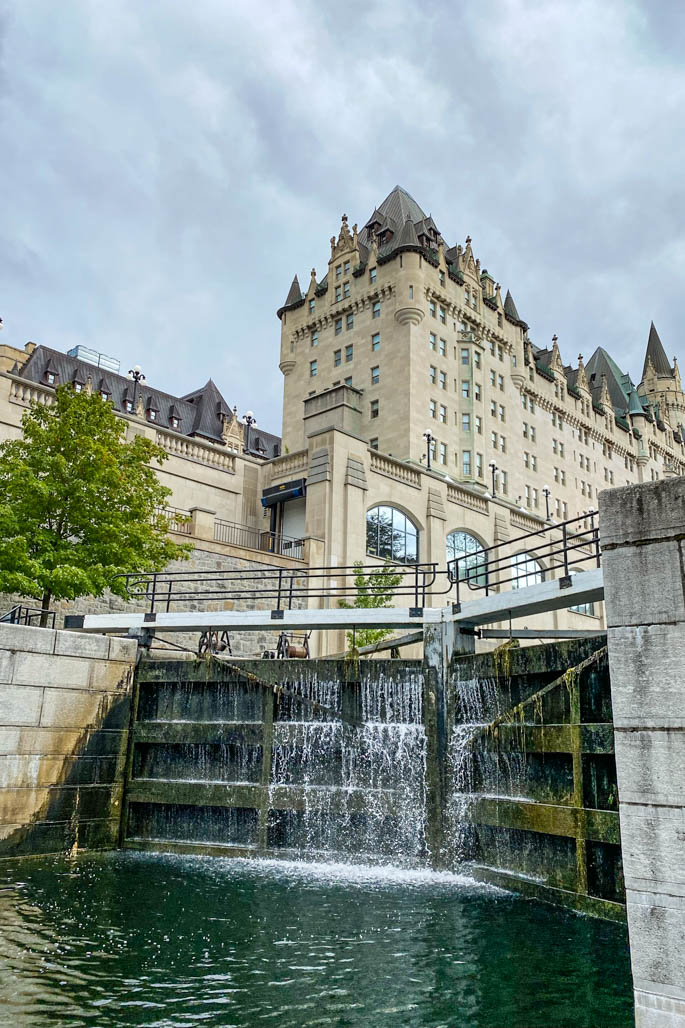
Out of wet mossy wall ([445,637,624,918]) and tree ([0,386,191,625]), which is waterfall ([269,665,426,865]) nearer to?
wet mossy wall ([445,637,624,918])

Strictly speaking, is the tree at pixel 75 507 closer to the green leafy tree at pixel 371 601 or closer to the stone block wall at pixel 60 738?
the stone block wall at pixel 60 738

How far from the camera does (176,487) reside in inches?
1606

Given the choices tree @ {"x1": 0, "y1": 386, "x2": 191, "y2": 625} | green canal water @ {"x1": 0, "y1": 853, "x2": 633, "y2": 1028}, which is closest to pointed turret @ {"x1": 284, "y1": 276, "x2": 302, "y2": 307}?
tree @ {"x1": 0, "y1": 386, "x2": 191, "y2": 625}

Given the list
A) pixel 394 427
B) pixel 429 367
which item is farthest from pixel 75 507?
pixel 429 367

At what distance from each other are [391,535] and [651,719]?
38347 millimetres

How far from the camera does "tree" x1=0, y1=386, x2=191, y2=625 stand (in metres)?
22.3

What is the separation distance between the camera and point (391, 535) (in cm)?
4434

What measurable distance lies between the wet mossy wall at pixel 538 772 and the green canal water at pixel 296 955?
0.74 meters

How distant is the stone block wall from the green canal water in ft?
5.79

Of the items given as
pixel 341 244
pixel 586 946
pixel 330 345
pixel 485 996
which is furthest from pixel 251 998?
pixel 341 244

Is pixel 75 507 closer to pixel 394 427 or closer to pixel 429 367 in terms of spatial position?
pixel 394 427

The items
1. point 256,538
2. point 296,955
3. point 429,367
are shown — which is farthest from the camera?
point 429,367

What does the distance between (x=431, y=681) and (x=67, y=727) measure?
8491 mm

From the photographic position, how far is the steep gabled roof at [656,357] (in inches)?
4392
